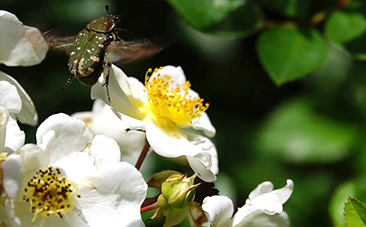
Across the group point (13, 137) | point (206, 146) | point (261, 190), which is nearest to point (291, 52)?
point (206, 146)

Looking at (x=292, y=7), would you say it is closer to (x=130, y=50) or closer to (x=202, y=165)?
Answer: (x=130, y=50)

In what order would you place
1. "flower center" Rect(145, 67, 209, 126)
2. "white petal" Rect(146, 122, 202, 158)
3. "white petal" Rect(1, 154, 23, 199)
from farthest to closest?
"flower center" Rect(145, 67, 209, 126), "white petal" Rect(146, 122, 202, 158), "white petal" Rect(1, 154, 23, 199)

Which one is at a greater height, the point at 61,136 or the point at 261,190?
the point at 61,136

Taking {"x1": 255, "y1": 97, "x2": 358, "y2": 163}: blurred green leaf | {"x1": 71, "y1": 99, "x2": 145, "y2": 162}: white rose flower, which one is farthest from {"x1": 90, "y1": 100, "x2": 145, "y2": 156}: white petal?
{"x1": 255, "y1": 97, "x2": 358, "y2": 163}: blurred green leaf

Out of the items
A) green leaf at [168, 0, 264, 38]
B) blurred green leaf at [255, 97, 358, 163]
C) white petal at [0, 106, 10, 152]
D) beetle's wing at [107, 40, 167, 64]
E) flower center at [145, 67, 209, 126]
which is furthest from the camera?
blurred green leaf at [255, 97, 358, 163]

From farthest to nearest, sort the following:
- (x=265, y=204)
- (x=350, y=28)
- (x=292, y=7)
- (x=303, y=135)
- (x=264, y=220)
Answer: (x=303, y=135)
(x=292, y=7)
(x=350, y=28)
(x=264, y=220)
(x=265, y=204)

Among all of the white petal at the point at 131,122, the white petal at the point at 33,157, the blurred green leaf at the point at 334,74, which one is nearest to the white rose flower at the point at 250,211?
the white petal at the point at 131,122

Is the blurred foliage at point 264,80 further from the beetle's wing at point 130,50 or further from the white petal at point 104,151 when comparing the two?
the white petal at point 104,151

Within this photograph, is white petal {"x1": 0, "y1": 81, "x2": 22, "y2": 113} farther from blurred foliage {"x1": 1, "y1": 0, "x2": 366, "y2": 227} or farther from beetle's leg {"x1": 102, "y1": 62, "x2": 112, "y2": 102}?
blurred foliage {"x1": 1, "y1": 0, "x2": 366, "y2": 227}
